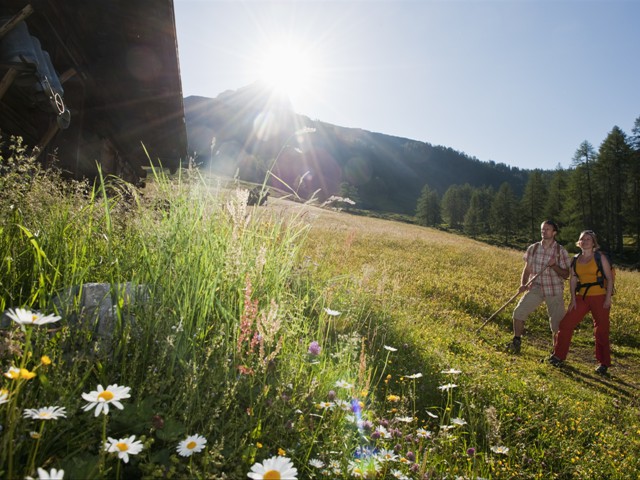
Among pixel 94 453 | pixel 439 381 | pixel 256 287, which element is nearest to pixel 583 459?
pixel 439 381

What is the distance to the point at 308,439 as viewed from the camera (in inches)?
86.7

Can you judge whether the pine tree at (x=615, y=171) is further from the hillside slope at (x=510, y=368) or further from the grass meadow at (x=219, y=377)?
the grass meadow at (x=219, y=377)

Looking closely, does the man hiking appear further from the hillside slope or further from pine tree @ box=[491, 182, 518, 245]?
pine tree @ box=[491, 182, 518, 245]

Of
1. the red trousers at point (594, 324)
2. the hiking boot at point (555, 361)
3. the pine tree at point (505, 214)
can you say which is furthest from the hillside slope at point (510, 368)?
the pine tree at point (505, 214)

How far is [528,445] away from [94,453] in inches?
147

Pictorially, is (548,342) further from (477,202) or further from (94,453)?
(477,202)

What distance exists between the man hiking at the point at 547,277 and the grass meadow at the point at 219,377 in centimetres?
176

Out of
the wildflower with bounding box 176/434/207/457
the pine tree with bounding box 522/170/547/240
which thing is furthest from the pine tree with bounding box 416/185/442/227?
the wildflower with bounding box 176/434/207/457

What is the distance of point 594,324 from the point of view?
7668mm

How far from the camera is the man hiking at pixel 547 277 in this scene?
7.98 m

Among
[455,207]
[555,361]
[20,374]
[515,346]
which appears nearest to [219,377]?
[20,374]

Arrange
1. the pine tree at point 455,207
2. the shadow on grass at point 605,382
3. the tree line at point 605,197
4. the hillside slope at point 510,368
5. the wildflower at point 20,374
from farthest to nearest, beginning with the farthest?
the pine tree at point 455,207, the tree line at point 605,197, the shadow on grass at point 605,382, the hillside slope at point 510,368, the wildflower at point 20,374

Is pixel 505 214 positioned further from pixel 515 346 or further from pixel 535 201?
pixel 515 346

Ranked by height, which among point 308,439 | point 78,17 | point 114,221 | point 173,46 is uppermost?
point 78,17
